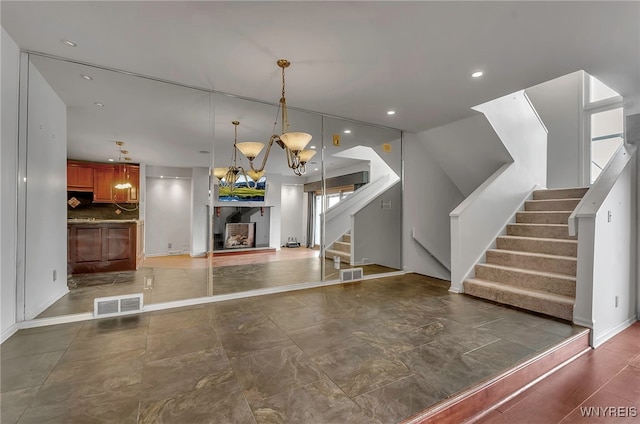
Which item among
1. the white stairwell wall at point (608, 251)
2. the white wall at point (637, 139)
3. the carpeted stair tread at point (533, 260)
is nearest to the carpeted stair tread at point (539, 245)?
the carpeted stair tread at point (533, 260)

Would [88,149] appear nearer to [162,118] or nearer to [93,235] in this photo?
[162,118]

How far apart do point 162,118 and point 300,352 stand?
391 centimetres

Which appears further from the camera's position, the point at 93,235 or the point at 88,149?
the point at 93,235

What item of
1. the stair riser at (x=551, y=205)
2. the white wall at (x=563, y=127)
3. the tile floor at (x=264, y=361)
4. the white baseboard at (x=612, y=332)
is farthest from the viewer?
the white wall at (x=563, y=127)

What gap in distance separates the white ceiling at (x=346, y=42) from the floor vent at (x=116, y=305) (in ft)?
6.77

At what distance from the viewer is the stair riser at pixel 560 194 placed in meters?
4.43

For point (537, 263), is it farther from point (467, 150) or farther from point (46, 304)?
point (46, 304)

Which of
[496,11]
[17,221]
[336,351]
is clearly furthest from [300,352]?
[496,11]

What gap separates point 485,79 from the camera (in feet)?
10.5

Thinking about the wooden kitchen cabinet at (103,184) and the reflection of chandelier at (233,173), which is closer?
the wooden kitchen cabinet at (103,184)

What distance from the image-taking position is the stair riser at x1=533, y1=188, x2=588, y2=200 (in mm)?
4430

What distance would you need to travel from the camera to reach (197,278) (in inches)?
184

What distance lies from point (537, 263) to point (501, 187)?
1.33m

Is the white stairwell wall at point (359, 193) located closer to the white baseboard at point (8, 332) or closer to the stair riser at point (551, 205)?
the stair riser at point (551, 205)
